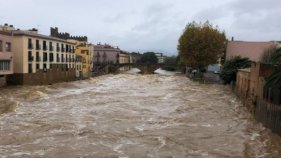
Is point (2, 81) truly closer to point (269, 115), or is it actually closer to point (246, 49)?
point (269, 115)

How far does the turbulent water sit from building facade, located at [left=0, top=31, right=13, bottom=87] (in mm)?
13131

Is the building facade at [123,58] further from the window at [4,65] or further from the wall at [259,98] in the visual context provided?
the wall at [259,98]

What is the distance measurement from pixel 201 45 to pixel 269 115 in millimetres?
44851

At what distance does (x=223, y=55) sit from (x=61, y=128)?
58667mm

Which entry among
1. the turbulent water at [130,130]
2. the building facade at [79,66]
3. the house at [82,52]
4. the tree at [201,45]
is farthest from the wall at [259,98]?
the house at [82,52]

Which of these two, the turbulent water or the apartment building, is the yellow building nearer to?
the apartment building

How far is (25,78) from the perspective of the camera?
2235 inches

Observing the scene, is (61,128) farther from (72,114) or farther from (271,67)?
(271,67)

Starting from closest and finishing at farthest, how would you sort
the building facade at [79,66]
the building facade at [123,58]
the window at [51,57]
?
1. the window at [51,57]
2. the building facade at [79,66]
3. the building facade at [123,58]

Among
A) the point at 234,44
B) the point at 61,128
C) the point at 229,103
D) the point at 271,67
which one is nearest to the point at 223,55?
the point at 234,44

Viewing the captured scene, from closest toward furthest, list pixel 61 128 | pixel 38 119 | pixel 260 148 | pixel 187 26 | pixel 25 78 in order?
pixel 260 148 → pixel 61 128 → pixel 38 119 → pixel 25 78 → pixel 187 26

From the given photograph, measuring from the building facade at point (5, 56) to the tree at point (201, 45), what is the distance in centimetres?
3177

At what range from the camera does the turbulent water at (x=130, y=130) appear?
1941 cm

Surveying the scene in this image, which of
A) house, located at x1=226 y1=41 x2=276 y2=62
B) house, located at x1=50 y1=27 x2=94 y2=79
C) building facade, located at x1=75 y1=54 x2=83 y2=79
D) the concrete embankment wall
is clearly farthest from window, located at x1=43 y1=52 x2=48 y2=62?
the concrete embankment wall
